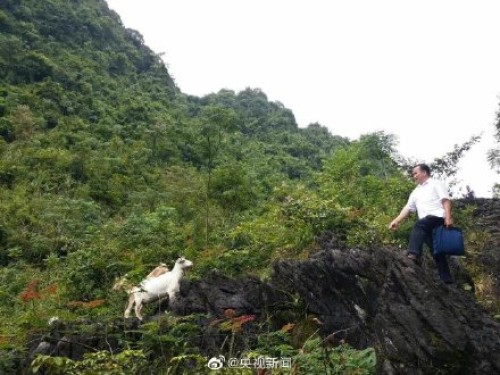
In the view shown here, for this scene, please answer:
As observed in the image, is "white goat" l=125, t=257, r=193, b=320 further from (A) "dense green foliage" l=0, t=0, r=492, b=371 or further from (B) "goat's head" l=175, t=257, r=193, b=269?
(A) "dense green foliage" l=0, t=0, r=492, b=371

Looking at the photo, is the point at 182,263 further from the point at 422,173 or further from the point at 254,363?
the point at 422,173

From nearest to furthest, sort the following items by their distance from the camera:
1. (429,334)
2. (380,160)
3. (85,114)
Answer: (429,334)
(380,160)
(85,114)

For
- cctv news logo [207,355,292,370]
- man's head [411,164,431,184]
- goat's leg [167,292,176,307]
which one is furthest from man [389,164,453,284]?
goat's leg [167,292,176,307]

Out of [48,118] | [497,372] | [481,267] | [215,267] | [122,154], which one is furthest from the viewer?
[48,118]

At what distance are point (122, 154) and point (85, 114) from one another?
24.4 ft

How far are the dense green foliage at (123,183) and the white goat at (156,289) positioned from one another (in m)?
0.49

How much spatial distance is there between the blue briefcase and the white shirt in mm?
265

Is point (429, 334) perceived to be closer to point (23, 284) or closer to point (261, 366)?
point (261, 366)

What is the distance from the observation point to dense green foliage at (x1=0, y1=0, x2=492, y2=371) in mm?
8664

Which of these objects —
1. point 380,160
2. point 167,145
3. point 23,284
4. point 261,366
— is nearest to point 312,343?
point 261,366

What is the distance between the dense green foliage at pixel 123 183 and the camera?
866 centimetres

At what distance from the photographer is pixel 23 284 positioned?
35.6 ft

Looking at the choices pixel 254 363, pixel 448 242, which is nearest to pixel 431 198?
pixel 448 242

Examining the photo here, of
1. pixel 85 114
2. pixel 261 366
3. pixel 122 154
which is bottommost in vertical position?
pixel 261 366
